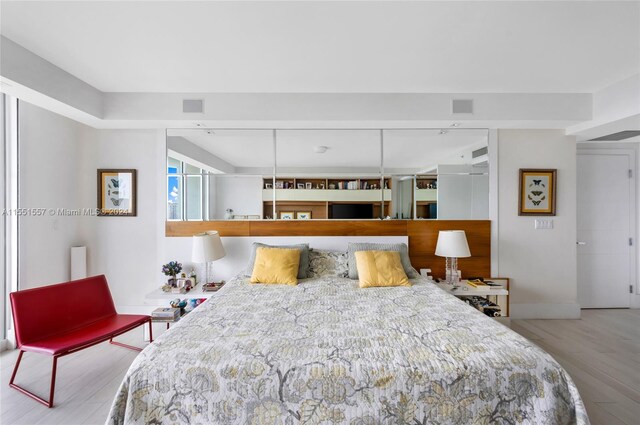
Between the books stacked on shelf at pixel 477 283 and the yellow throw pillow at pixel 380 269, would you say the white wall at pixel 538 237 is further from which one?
the yellow throw pillow at pixel 380 269

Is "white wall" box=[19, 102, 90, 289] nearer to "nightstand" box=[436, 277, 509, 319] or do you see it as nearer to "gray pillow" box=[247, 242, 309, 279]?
"gray pillow" box=[247, 242, 309, 279]

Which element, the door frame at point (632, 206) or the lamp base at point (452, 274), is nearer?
the lamp base at point (452, 274)

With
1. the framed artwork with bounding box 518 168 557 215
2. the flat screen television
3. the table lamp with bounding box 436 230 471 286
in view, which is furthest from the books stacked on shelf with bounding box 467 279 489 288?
the flat screen television

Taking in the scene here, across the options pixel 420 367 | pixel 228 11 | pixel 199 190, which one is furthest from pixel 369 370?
pixel 199 190

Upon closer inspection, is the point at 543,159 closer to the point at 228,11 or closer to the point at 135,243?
the point at 228,11

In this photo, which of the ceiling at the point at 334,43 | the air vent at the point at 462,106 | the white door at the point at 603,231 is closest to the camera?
the ceiling at the point at 334,43

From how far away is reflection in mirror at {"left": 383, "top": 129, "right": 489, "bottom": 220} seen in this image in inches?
133

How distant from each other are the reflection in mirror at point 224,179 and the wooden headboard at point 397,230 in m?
0.13

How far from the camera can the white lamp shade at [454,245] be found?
10.0ft

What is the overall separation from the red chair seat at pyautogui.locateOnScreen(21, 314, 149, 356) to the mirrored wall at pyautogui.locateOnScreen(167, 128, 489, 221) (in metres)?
1.29

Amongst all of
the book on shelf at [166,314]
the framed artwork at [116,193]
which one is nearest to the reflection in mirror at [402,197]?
the book on shelf at [166,314]

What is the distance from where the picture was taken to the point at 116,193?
11.3 feet

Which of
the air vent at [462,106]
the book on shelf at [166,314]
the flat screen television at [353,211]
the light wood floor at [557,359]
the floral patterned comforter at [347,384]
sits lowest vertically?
the light wood floor at [557,359]

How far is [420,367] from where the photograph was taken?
1.34 m
